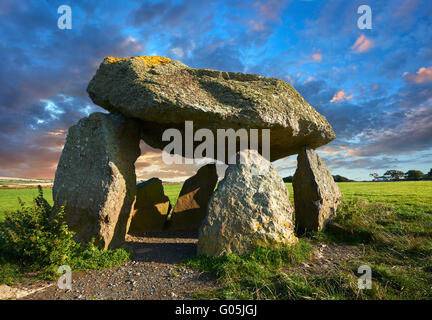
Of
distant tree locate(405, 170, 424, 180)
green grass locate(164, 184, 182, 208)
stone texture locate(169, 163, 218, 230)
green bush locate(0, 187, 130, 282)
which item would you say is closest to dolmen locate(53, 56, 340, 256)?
green bush locate(0, 187, 130, 282)

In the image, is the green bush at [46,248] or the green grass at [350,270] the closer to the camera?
the green grass at [350,270]

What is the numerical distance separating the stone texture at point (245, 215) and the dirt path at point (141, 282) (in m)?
0.95

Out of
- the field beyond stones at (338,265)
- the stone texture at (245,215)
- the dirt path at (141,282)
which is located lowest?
the dirt path at (141,282)

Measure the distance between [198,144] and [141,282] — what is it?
5.38 metres

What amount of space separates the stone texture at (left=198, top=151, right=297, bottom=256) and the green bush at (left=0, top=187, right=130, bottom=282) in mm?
2561

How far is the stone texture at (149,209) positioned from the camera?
948cm

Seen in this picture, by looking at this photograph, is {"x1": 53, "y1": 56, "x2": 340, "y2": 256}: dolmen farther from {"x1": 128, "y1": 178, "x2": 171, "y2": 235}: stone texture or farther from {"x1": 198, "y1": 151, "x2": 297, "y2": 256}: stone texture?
{"x1": 128, "y1": 178, "x2": 171, "y2": 235}: stone texture

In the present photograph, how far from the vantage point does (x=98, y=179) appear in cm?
→ 674

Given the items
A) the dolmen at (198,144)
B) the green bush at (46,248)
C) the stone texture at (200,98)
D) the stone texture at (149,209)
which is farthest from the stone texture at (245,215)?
the stone texture at (149,209)

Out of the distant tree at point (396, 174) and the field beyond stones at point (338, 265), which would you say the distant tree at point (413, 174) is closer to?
the distant tree at point (396, 174)

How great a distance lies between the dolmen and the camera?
259 inches

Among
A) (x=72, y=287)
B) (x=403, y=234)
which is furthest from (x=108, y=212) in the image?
(x=403, y=234)
